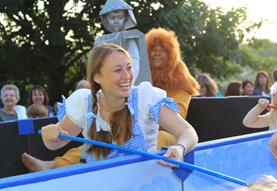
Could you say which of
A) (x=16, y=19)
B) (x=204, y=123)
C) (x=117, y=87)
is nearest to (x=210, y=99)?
(x=204, y=123)

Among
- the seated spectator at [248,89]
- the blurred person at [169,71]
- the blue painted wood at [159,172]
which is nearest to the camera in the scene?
the blue painted wood at [159,172]

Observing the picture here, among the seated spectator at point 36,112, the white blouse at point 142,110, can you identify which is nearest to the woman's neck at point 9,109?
the seated spectator at point 36,112

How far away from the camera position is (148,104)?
8.55ft

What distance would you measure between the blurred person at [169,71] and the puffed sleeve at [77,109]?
179 cm

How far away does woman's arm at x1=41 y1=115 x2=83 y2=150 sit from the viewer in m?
2.62

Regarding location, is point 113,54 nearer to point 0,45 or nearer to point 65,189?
point 65,189

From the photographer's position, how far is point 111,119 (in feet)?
8.73

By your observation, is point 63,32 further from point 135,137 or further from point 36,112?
point 135,137

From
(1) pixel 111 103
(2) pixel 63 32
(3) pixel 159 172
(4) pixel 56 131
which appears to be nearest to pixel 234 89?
(2) pixel 63 32

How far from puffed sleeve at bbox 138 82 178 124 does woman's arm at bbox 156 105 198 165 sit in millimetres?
27

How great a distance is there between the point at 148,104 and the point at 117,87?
0.62ft

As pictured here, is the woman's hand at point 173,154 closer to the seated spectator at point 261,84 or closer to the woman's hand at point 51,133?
the woman's hand at point 51,133

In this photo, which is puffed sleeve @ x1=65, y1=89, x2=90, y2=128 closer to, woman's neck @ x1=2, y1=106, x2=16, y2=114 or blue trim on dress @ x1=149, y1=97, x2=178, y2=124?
blue trim on dress @ x1=149, y1=97, x2=178, y2=124

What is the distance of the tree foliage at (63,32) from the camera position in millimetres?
10531
